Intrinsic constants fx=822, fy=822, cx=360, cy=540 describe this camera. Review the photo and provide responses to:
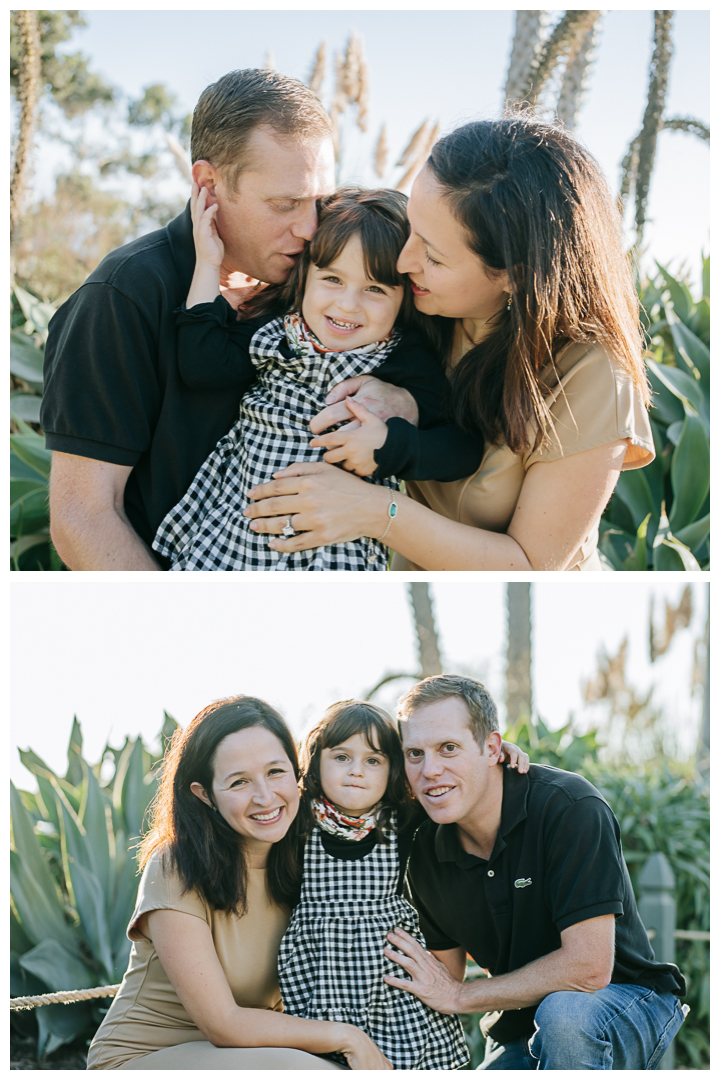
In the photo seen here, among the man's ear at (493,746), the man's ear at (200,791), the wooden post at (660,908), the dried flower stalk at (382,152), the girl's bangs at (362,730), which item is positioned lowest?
the wooden post at (660,908)

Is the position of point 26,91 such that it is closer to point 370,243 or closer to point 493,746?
point 370,243

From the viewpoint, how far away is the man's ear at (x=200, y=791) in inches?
75.9

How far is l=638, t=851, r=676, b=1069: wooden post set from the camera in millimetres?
3092

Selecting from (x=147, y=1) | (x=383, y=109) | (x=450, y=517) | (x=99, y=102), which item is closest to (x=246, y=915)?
(x=450, y=517)

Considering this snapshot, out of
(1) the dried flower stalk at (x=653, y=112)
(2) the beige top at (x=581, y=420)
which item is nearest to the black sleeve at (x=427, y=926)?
(2) the beige top at (x=581, y=420)

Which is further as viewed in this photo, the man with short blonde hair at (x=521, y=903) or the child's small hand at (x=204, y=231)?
the child's small hand at (x=204, y=231)

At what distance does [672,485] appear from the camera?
3.42 meters

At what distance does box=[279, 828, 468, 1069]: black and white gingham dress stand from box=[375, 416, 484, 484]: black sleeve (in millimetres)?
897

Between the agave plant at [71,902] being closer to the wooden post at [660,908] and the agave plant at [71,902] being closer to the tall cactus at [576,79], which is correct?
the wooden post at [660,908]

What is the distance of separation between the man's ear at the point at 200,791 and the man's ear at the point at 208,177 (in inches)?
56.4

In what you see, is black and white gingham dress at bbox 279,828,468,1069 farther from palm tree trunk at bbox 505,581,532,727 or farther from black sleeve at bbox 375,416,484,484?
palm tree trunk at bbox 505,581,532,727

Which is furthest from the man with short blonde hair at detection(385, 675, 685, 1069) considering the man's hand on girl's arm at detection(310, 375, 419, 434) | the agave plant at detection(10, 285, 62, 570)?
the agave plant at detection(10, 285, 62, 570)

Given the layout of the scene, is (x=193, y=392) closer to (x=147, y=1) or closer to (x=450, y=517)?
(x=450, y=517)

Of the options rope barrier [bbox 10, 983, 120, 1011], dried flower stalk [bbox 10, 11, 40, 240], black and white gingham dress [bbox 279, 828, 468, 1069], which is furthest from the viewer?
dried flower stalk [bbox 10, 11, 40, 240]
